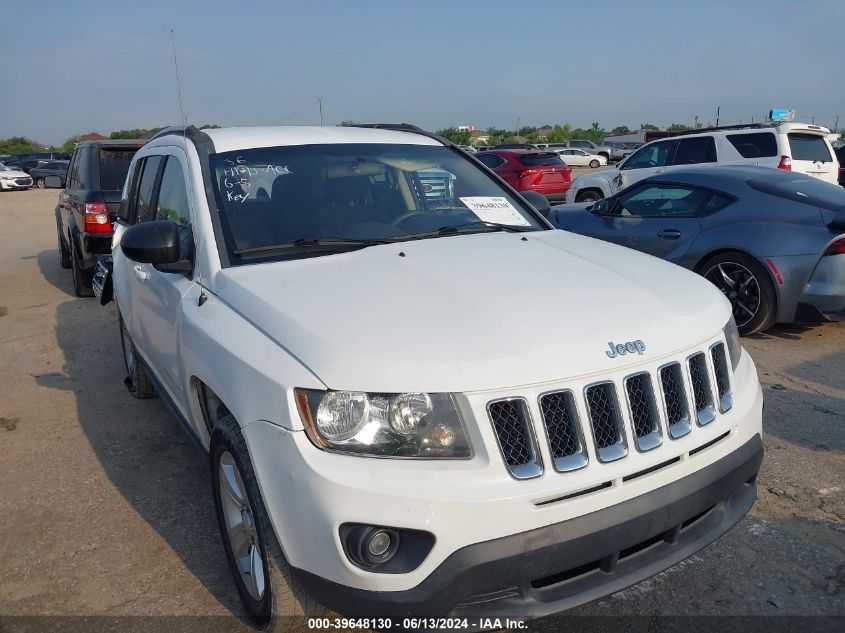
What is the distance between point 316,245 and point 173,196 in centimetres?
103

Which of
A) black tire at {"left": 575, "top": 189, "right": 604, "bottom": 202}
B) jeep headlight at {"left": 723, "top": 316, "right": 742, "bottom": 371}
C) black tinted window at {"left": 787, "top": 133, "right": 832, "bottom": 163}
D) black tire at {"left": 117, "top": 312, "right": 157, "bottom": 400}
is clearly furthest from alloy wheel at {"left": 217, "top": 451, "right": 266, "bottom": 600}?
black tire at {"left": 575, "top": 189, "right": 604, "bottom": 202}

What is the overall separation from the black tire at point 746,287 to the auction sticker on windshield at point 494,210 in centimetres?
290

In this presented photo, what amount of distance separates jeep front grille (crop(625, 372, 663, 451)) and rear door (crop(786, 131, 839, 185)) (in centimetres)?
1006

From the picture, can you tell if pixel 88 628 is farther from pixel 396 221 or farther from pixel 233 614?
pixel 396 221

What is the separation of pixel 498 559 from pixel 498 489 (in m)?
0.19

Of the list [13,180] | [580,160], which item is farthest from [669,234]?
[13,180]

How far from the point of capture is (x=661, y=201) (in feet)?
22.4

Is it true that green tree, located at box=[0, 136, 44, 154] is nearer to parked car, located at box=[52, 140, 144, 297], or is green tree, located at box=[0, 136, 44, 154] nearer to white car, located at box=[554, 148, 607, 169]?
white car, located at box=[554, 148, 607, 169]

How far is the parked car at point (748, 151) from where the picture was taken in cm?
1068

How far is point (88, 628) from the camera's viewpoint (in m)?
2.58

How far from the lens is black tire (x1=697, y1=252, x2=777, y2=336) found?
18.8 ft

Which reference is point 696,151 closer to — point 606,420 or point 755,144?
point 755,144

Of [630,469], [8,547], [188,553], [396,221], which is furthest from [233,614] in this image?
[396,221]

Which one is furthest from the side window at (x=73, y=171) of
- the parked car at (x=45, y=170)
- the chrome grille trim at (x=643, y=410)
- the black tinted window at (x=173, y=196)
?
the parked car at (x=45, y=170)
